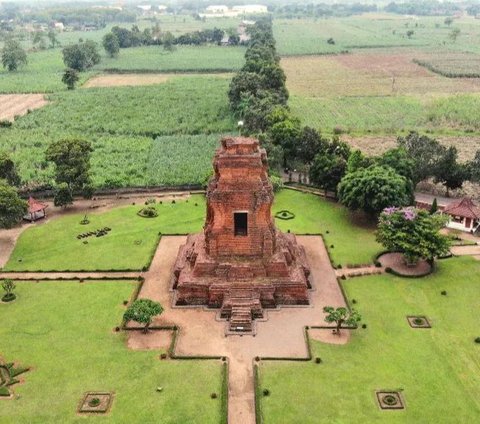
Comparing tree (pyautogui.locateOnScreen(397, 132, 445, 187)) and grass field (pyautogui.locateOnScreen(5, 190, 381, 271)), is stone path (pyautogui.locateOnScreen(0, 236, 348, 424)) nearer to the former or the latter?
grass field (pyautogui.locateOnScreen(5, 190, 381, 271))

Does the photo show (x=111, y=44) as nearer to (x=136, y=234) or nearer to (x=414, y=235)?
(x=136, y=234)

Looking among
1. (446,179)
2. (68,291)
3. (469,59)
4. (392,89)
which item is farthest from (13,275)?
(469,59)

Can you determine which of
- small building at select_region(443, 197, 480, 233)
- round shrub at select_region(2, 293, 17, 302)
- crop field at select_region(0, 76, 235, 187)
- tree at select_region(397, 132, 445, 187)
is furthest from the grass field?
tree at select_region(397, 132, 445, 187)

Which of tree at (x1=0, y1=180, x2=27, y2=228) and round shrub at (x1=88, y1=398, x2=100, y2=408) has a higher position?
tree at (x1=0, y1=180, x2=27, y2=228)

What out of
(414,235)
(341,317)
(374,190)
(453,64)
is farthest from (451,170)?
(453,64)

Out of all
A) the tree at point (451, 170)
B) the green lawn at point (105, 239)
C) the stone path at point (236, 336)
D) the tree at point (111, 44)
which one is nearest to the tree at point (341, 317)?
the stone path at point (236, 336)
